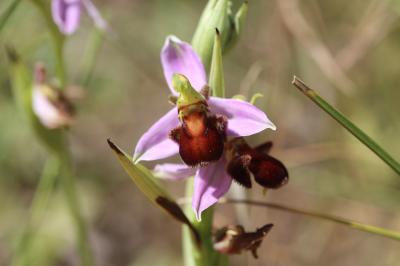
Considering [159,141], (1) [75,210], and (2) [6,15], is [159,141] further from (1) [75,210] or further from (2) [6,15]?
(1) [75,210]

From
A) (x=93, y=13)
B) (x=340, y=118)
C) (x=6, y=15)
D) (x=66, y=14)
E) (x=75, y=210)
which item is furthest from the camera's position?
(x=75, y=210)

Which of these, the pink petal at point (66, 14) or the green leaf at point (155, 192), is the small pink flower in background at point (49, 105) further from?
the green leaf at point (155, 192)

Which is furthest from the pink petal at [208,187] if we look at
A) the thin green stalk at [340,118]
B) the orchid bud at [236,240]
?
the thin green stalk at [340,118]

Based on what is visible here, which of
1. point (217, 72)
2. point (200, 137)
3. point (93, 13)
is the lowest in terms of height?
point (200, 137)

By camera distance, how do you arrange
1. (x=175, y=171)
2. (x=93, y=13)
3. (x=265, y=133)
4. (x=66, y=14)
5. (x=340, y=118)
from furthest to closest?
(x=265, y=133) < (x=93, y=13) < (x=66, y=14) < (x=175, y=171) < (x=340, y=118)

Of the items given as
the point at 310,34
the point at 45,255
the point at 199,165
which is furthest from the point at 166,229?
the point at 199,165

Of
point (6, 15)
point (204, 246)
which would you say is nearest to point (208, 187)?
point (204, 246)
